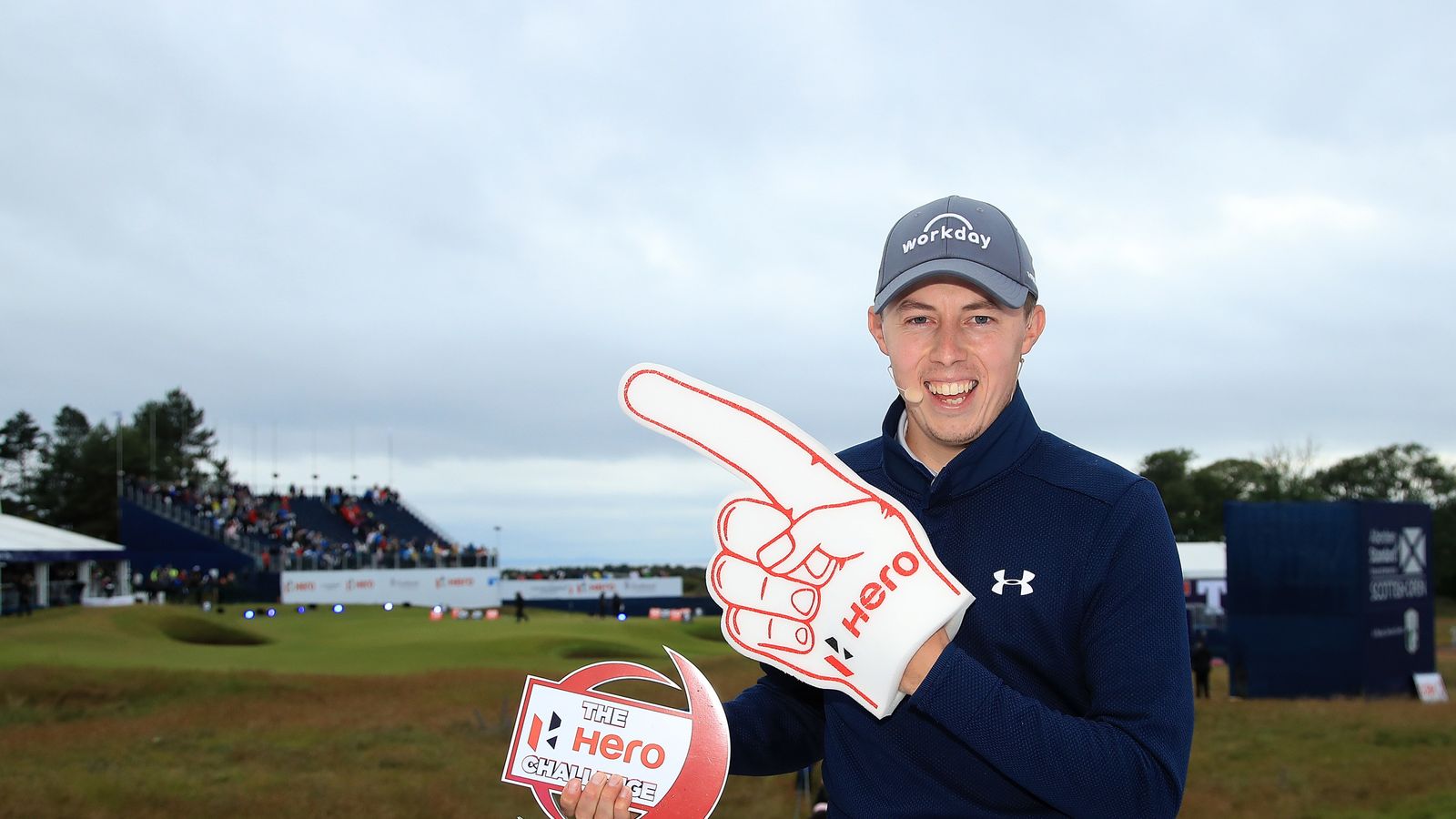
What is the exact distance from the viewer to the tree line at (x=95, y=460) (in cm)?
6925

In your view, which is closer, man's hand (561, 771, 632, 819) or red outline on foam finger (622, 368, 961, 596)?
red outline on foam finger (622, 368, 961, 596)

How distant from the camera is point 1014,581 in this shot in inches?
85.0

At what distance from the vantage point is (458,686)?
18.0m

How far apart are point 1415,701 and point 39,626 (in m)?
27.0

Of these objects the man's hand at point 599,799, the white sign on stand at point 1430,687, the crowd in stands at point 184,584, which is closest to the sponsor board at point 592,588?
the crowd in stands at point 184,584

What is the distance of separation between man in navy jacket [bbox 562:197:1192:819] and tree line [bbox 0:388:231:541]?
220 ft

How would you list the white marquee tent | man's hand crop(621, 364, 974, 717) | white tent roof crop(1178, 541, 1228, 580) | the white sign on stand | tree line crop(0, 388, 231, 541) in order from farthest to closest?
tree line crop(0, 388, 231, 541), white tent roof crop(1178, 541, 1228, 580), the white marquee tent, the white sign on stand, man's hand crop(621, 364, 974, 717)

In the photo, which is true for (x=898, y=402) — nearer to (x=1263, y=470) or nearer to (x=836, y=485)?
(x=836, y=485)

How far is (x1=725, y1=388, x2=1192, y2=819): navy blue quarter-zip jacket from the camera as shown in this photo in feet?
6.28

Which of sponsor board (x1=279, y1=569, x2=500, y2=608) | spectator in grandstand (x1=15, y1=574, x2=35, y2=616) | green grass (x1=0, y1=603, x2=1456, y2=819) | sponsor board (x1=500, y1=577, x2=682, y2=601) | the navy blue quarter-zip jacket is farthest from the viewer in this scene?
sponsor board (x1=500, y1=577, x2=682, y2=601)

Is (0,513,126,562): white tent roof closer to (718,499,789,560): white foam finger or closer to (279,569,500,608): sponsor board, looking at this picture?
(279,569,500,608): sponsor board

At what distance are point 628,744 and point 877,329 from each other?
1114 millimetres

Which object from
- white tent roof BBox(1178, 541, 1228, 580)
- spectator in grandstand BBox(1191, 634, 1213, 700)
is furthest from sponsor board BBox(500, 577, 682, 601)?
spectator in grandstand BBox(1191, 634, 1213, 700)

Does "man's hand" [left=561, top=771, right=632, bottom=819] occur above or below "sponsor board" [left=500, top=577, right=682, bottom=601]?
above
